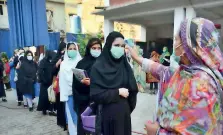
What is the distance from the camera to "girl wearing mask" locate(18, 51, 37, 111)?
6.20 meters

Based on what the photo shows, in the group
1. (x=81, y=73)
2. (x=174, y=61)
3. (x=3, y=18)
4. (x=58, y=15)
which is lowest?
(x=81, y=73)

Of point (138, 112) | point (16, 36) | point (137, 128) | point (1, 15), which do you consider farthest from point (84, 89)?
point (1, 15)

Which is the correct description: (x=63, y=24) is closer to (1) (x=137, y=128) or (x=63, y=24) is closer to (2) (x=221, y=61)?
(1) (x=137, y=128)

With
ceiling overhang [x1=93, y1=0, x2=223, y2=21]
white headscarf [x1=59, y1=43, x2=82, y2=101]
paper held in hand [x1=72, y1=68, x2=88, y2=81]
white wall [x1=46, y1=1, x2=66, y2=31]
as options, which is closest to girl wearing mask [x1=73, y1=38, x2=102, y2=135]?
paper held in hand [x1=72, y1=68, x2=88, y2=81]

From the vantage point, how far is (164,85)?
1468 millimetres

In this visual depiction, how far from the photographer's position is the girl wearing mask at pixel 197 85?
115cm

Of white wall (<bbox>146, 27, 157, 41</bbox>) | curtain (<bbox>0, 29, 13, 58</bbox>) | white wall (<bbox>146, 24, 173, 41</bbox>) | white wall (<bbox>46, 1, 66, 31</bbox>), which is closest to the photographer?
white wall (<bbox>146, 24, 173, 41</bbox>)

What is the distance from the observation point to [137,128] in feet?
14.4

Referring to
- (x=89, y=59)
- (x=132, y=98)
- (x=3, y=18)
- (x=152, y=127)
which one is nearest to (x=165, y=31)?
(x=89, y=59)

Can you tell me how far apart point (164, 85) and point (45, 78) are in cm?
441

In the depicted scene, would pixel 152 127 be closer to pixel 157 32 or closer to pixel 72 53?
pixel 72 53

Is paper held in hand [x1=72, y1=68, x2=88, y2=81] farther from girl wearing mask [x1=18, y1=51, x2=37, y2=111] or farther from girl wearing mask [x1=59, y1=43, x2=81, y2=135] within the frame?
girl wearing mask [x1=18, y1=51, x2=37, y2=111]

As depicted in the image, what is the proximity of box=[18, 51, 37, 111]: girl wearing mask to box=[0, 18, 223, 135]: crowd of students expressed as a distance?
2.23 meters

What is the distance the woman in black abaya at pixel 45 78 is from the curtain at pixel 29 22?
461 cm
